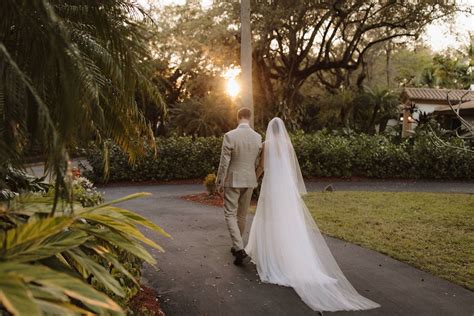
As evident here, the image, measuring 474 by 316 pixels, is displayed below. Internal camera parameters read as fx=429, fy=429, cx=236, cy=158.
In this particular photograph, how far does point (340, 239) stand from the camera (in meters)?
7.72

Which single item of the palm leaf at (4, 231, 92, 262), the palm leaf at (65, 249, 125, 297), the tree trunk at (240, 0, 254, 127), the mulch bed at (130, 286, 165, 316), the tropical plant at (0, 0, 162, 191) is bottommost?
the mulch bed at (130, 286, 165, 316)

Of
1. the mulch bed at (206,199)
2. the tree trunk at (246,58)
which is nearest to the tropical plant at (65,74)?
the mulch bed at (206,199)

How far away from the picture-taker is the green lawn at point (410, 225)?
21.2 feet

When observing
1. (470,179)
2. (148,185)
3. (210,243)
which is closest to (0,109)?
(210,243)

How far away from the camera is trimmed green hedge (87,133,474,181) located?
17328 mm

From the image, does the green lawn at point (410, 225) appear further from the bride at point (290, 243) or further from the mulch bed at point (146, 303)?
the mulch bed at point (146, 303)

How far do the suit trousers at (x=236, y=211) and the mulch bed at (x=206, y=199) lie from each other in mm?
5458

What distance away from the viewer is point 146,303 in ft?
14.3

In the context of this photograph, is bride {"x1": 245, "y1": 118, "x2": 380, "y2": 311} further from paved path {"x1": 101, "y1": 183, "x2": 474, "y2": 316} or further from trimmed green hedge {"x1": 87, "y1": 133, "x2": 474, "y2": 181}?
trimmed green hedge {"x1": 87, "y1": 133, "x2": 474, "y2": 181}

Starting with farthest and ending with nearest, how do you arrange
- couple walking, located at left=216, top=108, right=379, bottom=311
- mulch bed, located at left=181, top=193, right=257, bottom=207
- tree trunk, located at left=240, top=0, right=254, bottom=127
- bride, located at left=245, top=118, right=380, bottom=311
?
tree trunk, located at left=240, top=0, right=254, bottom=127 → mulch bed, located at left=181, top=193, right=257, bottom=207 → couple walking, located at left=216, top=108, right=379, bottom=311 → bride, located at left=245, top=118, right=380, bottom=311

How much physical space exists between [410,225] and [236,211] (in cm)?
464

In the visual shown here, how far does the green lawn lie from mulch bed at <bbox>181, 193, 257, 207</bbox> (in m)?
2.53

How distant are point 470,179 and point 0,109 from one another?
1920 cm

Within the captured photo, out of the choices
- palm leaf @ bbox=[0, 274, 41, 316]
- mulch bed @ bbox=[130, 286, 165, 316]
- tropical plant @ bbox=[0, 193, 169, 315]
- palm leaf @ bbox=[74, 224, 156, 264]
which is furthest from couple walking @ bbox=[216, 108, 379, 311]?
palm leaf @ bbox=[0, 274, 41, 316]
